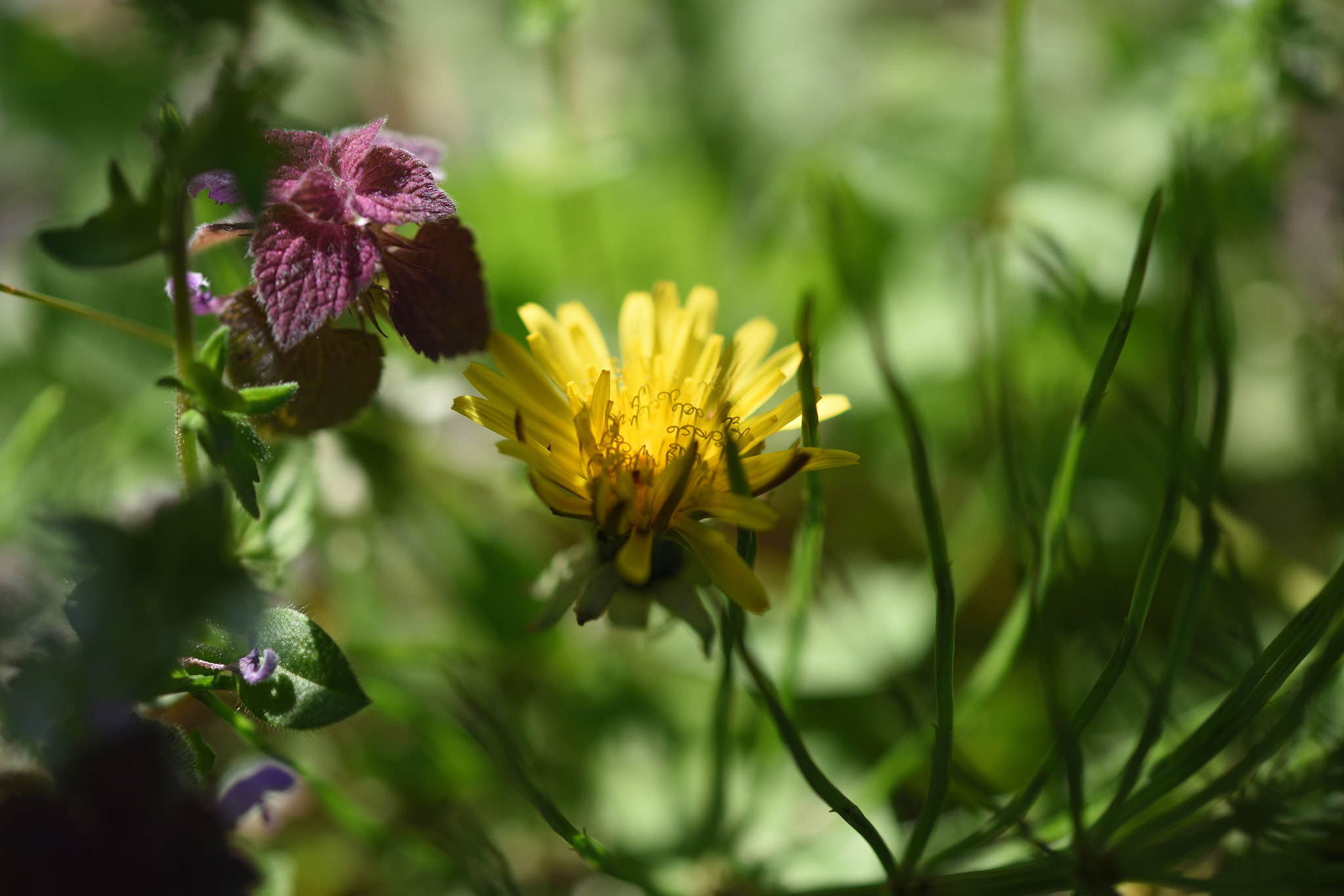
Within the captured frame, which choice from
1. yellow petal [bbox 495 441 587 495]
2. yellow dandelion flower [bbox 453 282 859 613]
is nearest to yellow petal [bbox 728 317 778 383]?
yellow dandelion flower [bbox 453 282 859 613]

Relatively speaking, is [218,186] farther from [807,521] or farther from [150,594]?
[807,521]

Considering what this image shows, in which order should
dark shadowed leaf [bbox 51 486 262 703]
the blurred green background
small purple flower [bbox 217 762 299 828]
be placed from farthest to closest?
the blurred green background
small purple flower [bbox 217 762 299 828]
dark shadowed leaf [bbox 51 486 262 703]

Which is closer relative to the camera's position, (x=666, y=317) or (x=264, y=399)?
(x=264, y=399)

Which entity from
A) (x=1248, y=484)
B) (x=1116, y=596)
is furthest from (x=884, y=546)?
(x=1248, y=484)

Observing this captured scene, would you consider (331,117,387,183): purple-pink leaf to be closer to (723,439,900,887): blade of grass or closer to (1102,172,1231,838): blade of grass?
(723,439,900,887): blade of grass

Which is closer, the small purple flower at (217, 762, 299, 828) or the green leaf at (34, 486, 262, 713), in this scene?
the green leaf at (34, 486, 262, 713)

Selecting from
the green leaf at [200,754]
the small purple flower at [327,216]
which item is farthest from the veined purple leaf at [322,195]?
the green leaf at [200,754]

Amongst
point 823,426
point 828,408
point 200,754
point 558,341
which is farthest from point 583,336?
point 823,426
